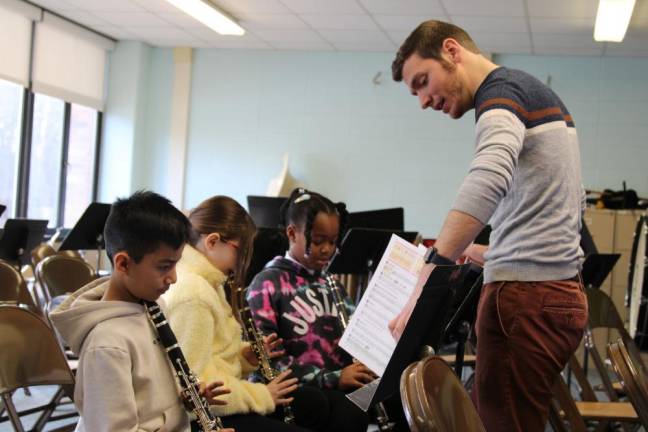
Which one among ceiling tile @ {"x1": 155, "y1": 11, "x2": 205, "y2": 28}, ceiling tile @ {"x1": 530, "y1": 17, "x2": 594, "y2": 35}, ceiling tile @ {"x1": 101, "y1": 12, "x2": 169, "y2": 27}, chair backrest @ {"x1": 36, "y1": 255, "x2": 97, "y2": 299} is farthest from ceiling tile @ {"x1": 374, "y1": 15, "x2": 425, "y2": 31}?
chair backrest @ {"x1": 36, "y1": 255, "x2": 97, "y2": 299}

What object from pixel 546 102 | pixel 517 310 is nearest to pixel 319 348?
pixel 517 310

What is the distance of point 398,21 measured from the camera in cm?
684

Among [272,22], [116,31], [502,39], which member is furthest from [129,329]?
[116,31]

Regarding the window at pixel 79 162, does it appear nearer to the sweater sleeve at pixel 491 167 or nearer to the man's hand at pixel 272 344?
the man's hand at pixel 272 344

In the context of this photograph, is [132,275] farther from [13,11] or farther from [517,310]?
[13,11]

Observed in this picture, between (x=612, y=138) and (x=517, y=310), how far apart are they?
20.8ft

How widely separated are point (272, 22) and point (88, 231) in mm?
3178

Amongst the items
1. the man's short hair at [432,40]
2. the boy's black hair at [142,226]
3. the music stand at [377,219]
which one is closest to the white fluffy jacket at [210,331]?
the boy's black hair at [142,226]

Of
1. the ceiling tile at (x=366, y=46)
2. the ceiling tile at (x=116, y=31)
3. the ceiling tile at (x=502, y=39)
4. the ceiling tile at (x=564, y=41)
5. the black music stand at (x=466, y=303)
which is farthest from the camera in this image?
the ceiling tile at (x=116, y=31)

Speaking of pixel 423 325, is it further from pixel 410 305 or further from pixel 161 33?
pixel 161 33

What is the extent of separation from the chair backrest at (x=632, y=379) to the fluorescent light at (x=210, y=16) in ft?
17.0

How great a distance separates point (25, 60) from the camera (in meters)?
7.30

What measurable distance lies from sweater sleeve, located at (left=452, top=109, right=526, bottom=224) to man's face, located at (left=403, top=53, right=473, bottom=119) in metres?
0.19

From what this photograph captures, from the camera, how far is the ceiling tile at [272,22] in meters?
6.97
